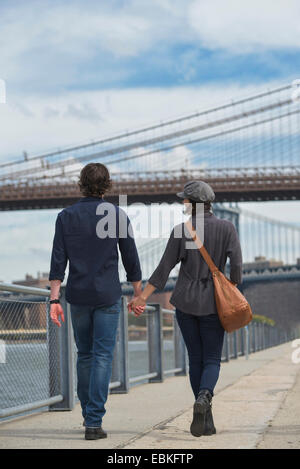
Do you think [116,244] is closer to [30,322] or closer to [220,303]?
[220,303]

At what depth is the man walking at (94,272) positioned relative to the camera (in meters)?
3.89

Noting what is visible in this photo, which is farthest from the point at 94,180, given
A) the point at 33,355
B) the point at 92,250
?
the point at 33,355

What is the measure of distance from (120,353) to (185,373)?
119 inches

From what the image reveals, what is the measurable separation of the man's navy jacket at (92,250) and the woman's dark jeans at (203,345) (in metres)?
0.37

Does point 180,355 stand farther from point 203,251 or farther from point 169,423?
point 203,251

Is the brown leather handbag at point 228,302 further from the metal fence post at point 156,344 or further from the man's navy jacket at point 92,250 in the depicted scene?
the metal fence post at point 156,344

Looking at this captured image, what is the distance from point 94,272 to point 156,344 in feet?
15.0

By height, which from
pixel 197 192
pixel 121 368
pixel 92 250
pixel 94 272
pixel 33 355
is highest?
pixel 197 192

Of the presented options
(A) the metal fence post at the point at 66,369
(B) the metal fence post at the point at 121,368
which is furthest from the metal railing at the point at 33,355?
(B) the metal fence post at the point at 121,368

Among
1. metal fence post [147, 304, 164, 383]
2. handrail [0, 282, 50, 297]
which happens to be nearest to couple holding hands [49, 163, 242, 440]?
handrail [0, 282, 50, 297]

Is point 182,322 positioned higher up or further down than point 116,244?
further down

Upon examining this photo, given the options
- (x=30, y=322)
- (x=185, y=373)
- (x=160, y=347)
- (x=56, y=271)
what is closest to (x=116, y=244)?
(x=56, y=271)

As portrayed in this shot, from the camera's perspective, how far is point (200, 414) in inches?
148

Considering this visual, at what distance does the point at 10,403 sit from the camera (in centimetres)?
536
